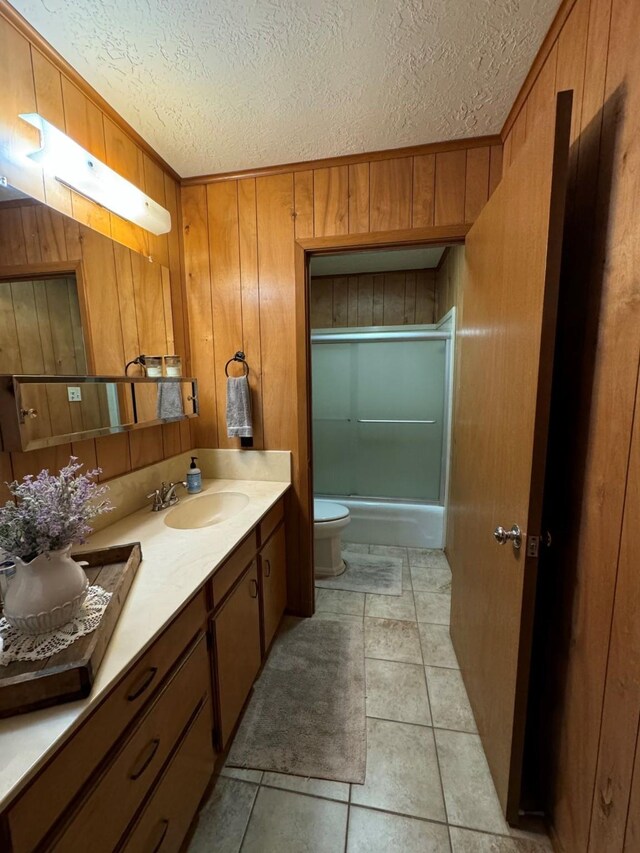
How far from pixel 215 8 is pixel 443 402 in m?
2.65

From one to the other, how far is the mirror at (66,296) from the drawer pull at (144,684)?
89 cm

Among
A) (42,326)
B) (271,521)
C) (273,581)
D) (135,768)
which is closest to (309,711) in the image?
(273,581)

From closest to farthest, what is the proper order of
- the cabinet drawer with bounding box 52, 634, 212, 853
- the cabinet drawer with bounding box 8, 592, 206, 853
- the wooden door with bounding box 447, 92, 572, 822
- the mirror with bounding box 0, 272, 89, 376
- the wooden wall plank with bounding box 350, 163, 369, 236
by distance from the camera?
the cabinet drawer with bounding box 8, 592, 206, 853
the cabinet drawer with bounding box 52, 634, 212, 853
the wooden door with bounding box 447, 92, 572, 822
the mirror with bounding box 0, 272, 89, 376
the wooden wall plank with bounding box 350, 163, 369, 236

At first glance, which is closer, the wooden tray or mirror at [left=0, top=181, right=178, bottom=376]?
the wooden tray

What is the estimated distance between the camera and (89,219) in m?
1.37

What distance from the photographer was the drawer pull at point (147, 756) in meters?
0.80

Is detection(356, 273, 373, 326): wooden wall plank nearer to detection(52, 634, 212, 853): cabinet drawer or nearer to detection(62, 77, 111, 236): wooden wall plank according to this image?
detection(62, 77, 111, 236): wooden wall plank

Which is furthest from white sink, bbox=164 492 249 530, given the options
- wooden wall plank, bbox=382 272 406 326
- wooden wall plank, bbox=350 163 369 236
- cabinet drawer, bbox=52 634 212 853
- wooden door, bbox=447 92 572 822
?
wooden wall plank, bbox=382 272 406 326

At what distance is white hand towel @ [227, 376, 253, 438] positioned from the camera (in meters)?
1.88

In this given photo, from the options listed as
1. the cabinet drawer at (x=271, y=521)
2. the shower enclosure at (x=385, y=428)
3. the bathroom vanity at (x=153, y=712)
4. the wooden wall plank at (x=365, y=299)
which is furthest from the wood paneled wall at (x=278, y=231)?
the wooden wall plank at (x=365, y=299)

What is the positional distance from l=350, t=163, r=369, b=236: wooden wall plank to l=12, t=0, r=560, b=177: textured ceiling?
0.09 m

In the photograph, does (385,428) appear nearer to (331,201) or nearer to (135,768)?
(331,201)

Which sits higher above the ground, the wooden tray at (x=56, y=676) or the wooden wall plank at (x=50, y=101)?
the wooden wall plank at (x=50, y=101)

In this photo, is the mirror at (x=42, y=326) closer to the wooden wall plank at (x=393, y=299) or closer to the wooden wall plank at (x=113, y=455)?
the wooden wall plank at (x=113, y=455)
